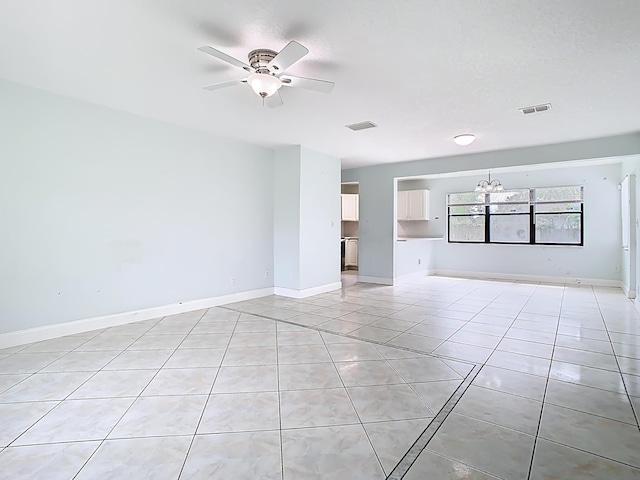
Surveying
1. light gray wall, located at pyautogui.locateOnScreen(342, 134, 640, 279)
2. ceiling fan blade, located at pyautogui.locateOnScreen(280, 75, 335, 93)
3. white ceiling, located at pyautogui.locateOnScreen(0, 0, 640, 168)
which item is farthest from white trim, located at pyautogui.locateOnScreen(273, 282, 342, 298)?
ceiling fan blade, located at pyautogui.locateOnScreen(280, 75, 335, 93)

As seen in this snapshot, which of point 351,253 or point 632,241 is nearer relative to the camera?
point 632,241

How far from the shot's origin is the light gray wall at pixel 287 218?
5.80 metres

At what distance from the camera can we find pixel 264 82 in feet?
8.86

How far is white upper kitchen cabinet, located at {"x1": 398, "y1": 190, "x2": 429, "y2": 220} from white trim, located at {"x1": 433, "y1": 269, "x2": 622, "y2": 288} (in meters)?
1.54

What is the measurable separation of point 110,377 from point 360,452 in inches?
79.9

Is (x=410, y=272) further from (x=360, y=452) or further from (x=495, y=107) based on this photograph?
(x=360, y=452)

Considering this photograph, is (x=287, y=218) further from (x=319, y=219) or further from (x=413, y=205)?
(x=413, y=205)

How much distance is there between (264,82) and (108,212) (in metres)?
2.57

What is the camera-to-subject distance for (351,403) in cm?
229

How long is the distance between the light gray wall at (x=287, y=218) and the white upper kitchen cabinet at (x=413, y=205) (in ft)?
14.3

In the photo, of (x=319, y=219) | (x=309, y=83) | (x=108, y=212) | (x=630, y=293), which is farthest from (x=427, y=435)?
(x=630, y=293)

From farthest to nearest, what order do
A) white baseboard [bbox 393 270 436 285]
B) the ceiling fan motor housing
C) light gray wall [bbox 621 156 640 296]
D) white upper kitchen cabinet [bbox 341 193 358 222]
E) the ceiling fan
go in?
1. white upper kitchen cabinet [bbox 341 193 358 222]
2. white baseboard [bbox 393 270 436 285]
3. light gray wall [bbox 621 156 640 296]
4. the ceiling fan motor housing
5. the ceiling fan

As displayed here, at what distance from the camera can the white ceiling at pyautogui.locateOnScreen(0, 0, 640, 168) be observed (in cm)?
221

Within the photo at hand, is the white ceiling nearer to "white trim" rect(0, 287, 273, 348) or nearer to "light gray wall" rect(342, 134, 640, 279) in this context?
"light gray wall" rect(342, 134, 640, 279)
